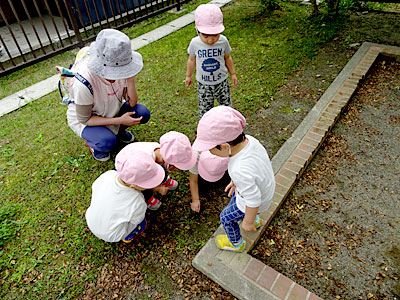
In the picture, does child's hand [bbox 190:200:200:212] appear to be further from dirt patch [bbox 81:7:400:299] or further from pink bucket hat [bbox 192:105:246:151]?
pink bucket hat [bbox 192:105:246:151]

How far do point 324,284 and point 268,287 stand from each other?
0.52 meters

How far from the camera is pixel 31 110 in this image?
4.35 m

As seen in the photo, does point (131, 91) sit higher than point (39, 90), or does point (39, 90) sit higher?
point (131, 91)

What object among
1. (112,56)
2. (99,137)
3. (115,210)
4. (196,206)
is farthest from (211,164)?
(99,137)

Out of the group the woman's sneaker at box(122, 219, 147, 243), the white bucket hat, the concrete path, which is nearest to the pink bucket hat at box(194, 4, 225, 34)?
the white bucket hat

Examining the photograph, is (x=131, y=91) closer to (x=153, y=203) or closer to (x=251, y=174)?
(x=153, y=203)

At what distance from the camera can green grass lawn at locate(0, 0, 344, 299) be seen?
245 cm

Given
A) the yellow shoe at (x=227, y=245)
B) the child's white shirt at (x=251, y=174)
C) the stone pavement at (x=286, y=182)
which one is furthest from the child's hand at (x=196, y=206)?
the child's white shirt at (x=251, y=174)

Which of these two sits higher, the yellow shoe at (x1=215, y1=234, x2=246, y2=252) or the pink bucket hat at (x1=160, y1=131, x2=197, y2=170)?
the pink bucket hat at (x1=160, y1=131, x2=197, y2=170)

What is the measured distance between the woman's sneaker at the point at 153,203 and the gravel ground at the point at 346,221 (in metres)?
1.05

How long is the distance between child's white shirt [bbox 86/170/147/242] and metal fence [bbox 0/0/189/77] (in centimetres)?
435

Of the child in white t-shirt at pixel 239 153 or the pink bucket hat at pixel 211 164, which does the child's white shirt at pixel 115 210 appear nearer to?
the pink bucket hat at pixel 211 164

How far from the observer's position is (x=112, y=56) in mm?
2387

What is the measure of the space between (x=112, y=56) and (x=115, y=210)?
1.33m
